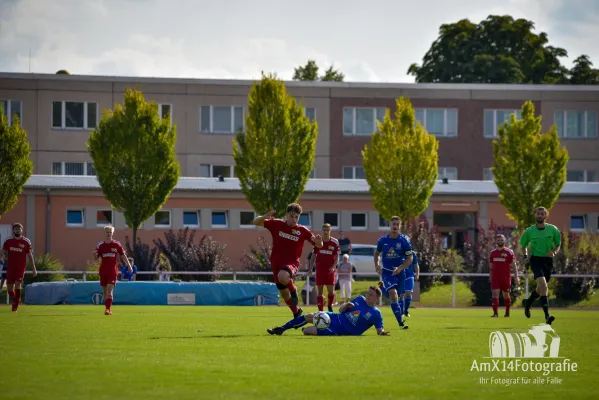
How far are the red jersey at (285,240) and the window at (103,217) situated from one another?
3842cm

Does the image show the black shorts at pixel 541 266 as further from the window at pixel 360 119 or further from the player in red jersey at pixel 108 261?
the window at pixel 360 119

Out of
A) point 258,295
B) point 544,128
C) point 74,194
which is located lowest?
point 258,295

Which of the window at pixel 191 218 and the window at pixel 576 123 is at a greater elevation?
the window at pixel 576 123

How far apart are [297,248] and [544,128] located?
52688mm

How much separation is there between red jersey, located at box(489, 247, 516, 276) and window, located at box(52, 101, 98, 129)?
4016 cm

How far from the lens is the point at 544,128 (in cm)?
6994

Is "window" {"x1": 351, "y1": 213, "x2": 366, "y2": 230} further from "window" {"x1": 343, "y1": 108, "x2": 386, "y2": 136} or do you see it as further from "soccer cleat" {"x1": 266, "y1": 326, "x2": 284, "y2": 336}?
"soccer cleat" {"x1": 266, "y1": 326, "x2": 284, "y2": 336}

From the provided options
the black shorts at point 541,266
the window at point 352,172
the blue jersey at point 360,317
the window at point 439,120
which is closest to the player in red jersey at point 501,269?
the black shorts at point 541,266

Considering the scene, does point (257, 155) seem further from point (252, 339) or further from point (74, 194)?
point (252, 339)

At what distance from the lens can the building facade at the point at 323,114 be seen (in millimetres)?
65812

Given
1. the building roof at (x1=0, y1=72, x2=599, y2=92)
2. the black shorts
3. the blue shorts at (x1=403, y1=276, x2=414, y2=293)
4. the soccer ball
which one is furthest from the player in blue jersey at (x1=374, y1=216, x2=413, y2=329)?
the building roof at (x1=0, y1=72, x2=599, y2=92)

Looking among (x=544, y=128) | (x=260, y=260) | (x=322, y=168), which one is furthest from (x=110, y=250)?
(x=544, y=128)

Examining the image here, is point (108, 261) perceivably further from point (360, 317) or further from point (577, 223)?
point (577, 223)

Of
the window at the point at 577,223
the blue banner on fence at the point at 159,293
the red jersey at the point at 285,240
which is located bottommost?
the blue banner on fence at the point at 159,293
